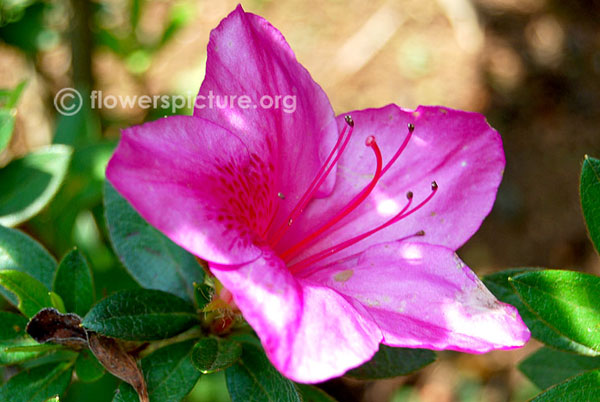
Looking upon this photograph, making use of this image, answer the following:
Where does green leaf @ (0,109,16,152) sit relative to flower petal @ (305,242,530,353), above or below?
above

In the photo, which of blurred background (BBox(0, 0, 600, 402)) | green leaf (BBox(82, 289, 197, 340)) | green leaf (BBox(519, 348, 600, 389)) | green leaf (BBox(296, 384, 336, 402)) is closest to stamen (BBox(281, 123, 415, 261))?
green leaf (BBox(82, 289, 197, 340))

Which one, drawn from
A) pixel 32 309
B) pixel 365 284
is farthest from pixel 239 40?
pixel 32 309

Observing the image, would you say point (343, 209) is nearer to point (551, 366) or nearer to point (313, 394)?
point (313, 394)

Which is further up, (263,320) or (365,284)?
(263,320)

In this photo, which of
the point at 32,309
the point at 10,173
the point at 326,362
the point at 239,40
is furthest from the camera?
the point at 10,173

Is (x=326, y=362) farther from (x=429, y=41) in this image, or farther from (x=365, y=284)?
(x=429, y=41)

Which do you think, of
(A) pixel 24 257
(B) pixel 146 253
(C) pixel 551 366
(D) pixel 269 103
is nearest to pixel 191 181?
(D) pixel 269 103

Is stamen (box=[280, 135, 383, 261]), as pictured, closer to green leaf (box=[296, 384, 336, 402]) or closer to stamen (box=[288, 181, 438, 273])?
stamen (box=[288, 181, 438, 273])
